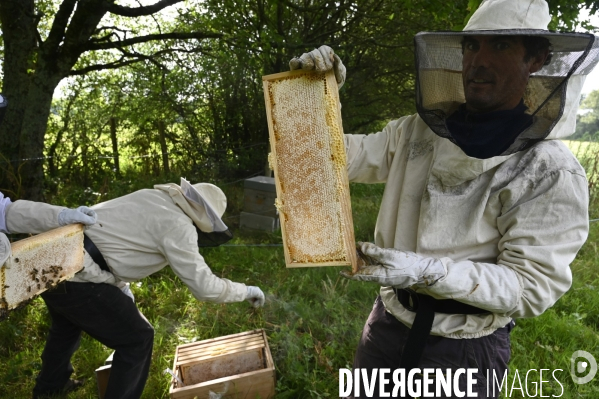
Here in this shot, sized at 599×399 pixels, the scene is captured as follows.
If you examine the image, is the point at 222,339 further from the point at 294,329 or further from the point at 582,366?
the point at 582,366

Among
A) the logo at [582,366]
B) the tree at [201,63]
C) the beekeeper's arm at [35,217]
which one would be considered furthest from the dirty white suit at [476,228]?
the tree at [201,63]

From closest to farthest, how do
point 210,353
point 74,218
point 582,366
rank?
1. point 74,218
2. point 210,353
3. point 582,366

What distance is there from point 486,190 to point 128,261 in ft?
6.78

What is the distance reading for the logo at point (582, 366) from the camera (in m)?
2.95

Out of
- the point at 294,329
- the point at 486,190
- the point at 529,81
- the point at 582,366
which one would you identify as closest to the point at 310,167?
the point at 486,190

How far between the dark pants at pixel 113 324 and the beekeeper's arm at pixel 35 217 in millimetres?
354

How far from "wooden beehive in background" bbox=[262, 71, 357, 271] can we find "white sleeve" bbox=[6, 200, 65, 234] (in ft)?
4.93

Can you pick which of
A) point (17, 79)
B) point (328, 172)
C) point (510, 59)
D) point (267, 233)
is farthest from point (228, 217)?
point (510, 59)

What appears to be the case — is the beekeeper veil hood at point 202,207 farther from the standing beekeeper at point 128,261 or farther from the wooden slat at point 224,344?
the wooden slat at point 224,344

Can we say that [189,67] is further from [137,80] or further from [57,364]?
[57,364]

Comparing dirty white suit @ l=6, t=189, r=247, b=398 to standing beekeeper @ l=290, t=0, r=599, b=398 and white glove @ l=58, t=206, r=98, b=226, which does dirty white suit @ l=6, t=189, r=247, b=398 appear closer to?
white glove @ l=58, t=206, r=98, b=226

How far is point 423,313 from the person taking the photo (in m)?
1.53

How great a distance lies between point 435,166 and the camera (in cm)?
148

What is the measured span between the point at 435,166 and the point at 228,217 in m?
5.01
